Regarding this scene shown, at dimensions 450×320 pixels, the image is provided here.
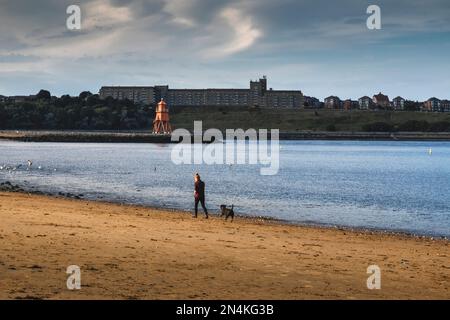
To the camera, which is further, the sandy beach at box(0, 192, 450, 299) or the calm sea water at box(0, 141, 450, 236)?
the calm sea water at box(0, 141, 450, 236)

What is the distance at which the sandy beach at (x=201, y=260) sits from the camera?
13219 mm

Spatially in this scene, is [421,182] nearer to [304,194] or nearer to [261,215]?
[304,194]

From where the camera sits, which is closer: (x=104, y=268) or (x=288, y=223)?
(x=104, y=268)

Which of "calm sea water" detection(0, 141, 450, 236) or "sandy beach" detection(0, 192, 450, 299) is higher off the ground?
"sandy beach" detection(0, 192, 450, 299)

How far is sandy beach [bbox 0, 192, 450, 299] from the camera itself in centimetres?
1322

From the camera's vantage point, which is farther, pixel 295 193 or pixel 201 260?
pixel 295 193

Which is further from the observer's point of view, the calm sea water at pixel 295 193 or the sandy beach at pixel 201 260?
the calm sea water at pixel 295 193

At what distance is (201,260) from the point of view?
55.9 feet

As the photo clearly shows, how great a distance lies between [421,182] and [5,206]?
50.1m

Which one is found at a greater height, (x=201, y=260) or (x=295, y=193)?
(x=201, y=260)

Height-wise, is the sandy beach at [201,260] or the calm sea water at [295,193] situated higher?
the sandy beach at [201,260]

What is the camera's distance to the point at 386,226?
108ft
